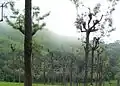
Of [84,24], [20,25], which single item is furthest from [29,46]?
[84,24]

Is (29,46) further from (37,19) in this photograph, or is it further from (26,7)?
(37,19)

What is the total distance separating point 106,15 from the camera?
29500 millimetres

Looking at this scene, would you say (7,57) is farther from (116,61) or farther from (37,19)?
(37,19)

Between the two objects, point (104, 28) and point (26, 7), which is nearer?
point (26, 7)

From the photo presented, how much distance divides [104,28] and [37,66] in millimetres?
73265

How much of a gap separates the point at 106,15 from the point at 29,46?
1736 centimetres

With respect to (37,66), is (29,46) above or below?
above

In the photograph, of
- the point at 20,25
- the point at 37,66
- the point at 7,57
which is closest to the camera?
the point at 20,25

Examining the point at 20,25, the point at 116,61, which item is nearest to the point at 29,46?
the point at 20,25

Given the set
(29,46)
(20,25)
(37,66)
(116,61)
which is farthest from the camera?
(116,61)

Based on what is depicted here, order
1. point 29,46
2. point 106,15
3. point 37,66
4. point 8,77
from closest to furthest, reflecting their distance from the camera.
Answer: point 29,46
point 106,15
point 37,66
point 8,77

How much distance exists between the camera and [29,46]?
43.4 ft

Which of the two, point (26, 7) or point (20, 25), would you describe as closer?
point (26, 7)

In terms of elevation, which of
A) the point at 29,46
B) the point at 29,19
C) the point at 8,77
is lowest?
the point at 8,77
